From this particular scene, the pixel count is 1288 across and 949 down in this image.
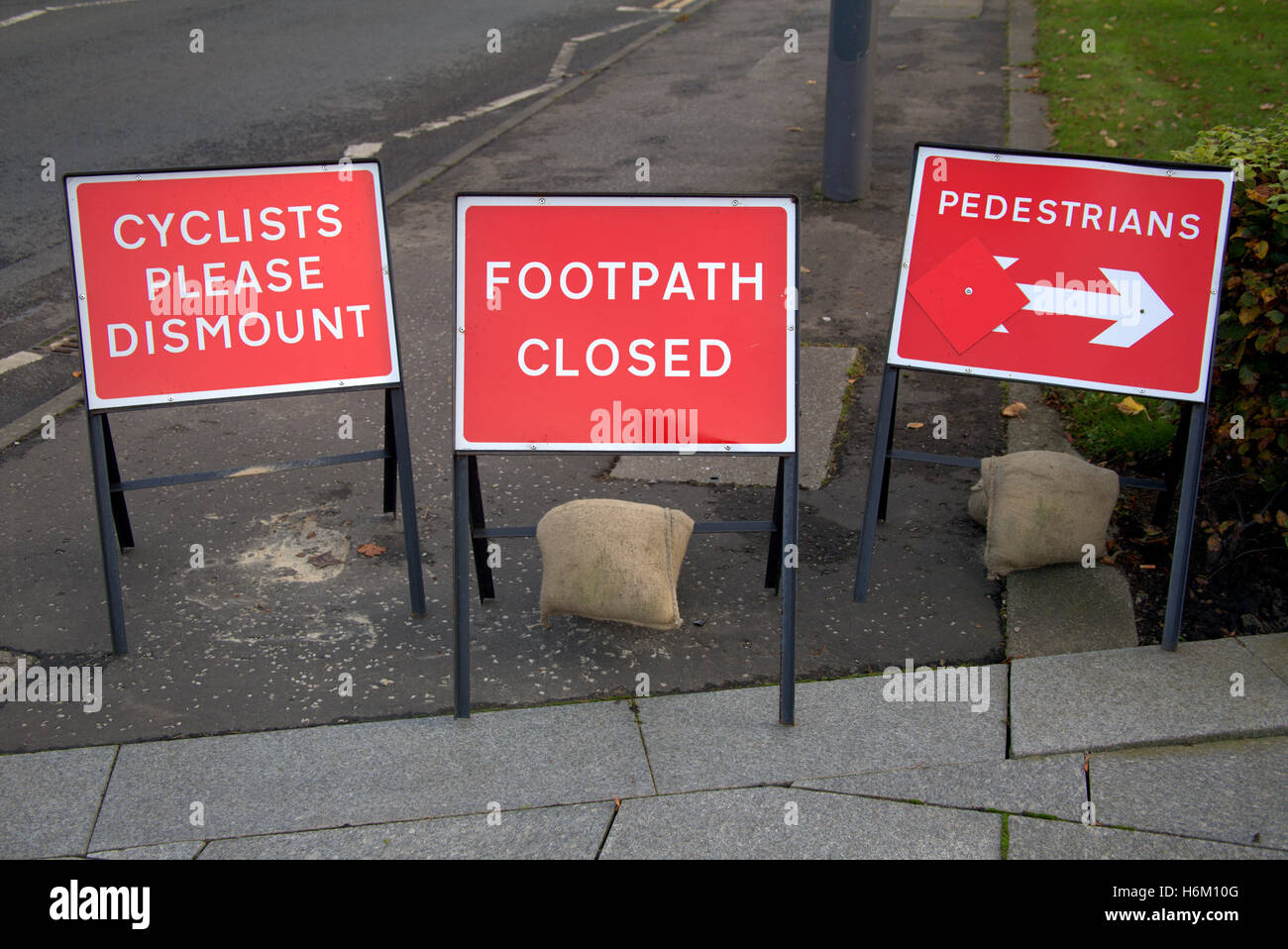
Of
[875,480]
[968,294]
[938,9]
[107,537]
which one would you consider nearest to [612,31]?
[938,9]

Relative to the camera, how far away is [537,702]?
3.91 metres

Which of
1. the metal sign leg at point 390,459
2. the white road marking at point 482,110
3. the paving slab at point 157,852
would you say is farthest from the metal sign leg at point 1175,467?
the white road marking at point 482,110

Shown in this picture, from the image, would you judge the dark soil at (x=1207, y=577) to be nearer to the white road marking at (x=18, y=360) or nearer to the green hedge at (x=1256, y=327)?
the green hedge at (x=1256, y=327)

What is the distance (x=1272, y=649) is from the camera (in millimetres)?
4066

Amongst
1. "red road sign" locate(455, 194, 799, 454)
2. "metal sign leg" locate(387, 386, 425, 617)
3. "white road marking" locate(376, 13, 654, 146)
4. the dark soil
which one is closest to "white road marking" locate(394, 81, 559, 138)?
"white road marking" locate(376, 13, 654, 146)

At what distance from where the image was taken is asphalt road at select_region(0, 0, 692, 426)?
8.05 metres

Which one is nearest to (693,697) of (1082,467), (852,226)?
(1082,467)

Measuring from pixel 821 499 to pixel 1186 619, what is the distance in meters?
1.51

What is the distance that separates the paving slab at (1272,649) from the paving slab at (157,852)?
3.38 metres

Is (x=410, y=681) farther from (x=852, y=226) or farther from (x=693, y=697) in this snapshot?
(x=852, y=226)

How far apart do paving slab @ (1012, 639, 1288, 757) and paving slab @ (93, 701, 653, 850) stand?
4.20 feet

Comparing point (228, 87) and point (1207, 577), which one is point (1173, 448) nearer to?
point (1207, 577)

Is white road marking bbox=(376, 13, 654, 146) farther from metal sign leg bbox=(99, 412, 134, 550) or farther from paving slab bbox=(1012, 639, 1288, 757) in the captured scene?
paving slab bbox=(1012, 639, 1288, 757)
